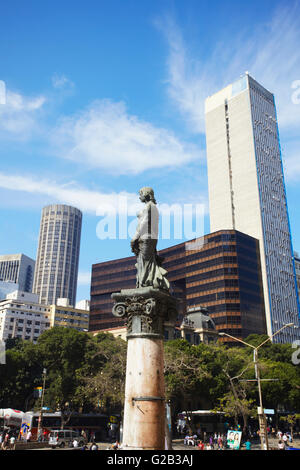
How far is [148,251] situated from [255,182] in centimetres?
11624

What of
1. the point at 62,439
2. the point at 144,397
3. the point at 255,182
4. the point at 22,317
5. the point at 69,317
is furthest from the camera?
the point at 69,317

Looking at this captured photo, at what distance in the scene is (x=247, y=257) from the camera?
10681cm

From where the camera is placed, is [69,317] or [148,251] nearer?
[148,251]

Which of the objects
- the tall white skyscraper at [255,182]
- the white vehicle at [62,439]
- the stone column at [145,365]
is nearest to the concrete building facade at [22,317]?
the tall white skyscraper at [255,182]

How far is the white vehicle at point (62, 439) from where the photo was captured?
37281mm

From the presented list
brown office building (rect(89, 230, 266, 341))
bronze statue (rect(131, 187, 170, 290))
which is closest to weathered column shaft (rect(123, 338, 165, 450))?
bronze statue (rect(131, 187, 170, 290))

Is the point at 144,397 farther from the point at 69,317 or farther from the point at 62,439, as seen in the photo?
the point at 69,317

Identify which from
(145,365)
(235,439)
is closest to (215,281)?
(235,439)

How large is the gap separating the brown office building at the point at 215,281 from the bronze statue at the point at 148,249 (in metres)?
88.5

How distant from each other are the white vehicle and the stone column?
30700mm

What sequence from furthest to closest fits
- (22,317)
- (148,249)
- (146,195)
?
(22,317), (146,195), (148,249)

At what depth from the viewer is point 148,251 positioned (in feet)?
41.9
